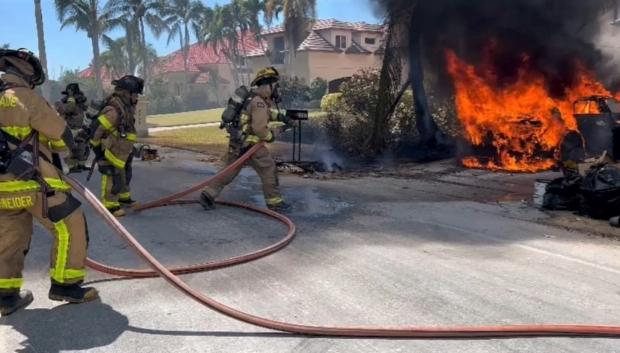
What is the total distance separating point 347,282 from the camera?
13.9 feet

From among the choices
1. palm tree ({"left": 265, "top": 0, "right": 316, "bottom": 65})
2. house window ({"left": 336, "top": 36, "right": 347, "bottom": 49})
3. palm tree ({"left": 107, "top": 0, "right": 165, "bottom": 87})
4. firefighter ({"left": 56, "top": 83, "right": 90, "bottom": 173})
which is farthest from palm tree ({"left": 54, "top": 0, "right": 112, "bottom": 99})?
firefighter ({"left": 56, "top": 83, "right": 90, "bottom": 173})

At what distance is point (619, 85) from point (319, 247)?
978 cm

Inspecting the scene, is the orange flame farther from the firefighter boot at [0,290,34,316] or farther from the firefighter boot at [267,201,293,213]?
the firefighter boot at [0,290,34,316]

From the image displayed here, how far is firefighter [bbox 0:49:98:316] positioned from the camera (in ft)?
11.6

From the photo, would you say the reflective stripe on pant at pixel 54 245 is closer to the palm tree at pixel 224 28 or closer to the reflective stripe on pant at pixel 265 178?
the reflective stripe on pant at pixel 265 178

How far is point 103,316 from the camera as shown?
3648 millimetres

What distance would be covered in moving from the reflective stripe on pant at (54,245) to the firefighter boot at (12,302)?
0.19 ft

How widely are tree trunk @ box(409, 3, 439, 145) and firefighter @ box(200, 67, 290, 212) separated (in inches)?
261

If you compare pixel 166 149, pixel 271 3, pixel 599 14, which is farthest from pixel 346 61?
pixel 599 14

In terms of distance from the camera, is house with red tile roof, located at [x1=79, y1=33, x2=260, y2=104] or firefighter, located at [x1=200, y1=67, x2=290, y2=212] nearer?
firefighter, located at [x1=200, y1=67, x2=290, y2=212]

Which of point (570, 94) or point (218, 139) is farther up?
point (570, 94)

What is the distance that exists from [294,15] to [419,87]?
2507 centimetres

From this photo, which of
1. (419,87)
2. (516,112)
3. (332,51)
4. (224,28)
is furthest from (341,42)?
(516,112)

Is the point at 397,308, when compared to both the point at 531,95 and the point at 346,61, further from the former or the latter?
the point at 346,61
